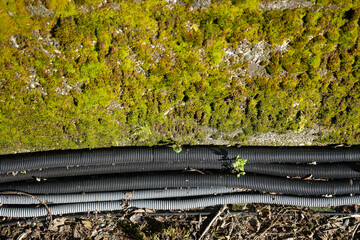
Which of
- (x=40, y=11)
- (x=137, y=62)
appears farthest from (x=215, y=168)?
(x=40, y=11)

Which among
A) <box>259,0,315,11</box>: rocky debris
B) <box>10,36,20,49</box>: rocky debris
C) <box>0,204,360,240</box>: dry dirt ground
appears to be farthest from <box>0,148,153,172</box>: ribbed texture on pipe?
<box>259,0,315,11</box>: rocky debris

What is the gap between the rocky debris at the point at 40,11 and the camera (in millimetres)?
2033

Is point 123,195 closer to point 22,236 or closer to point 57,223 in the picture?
point 57,223

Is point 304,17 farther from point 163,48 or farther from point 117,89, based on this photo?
point 117,89

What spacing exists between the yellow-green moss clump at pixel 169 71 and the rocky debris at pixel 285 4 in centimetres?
4

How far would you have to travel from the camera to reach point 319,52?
7.45ft

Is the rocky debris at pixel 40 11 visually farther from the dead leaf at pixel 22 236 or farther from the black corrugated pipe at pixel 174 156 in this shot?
the dead leaf at pixel 22 236

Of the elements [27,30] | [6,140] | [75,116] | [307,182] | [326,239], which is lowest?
[326,239]

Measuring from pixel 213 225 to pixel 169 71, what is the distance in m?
1.87

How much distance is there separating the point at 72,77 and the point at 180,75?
36.7 inches

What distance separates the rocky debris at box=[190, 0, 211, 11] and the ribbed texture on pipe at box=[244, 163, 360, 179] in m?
1.67

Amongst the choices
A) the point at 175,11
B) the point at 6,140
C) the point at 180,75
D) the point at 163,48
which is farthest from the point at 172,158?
the point at 6,140

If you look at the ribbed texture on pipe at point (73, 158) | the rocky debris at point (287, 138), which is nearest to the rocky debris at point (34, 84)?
the ribbed texture on pipe at point (73, 158)

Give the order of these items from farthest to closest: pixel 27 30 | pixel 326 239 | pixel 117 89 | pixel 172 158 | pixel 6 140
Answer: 1. pixel 326 239
2. pixel 172 158
3. pixel 6 140
4. pixel 117 89
5. pixel 27 30
